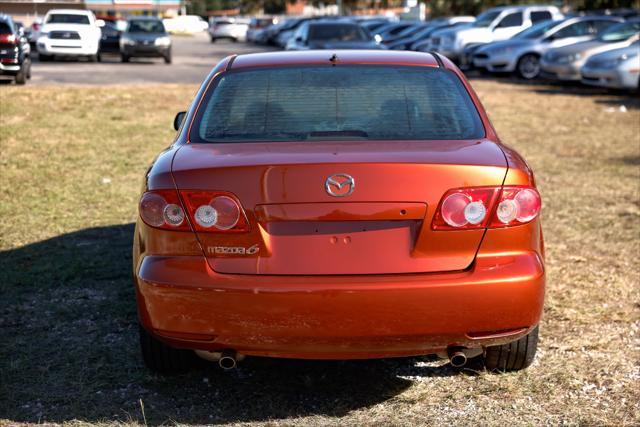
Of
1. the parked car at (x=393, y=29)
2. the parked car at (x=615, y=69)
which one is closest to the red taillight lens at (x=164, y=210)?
the parked car at (x=615, y=69)

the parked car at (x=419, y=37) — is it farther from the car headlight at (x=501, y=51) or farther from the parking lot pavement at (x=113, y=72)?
the car headlight at (x=501, y=51)

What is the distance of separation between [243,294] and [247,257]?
6.1 inches

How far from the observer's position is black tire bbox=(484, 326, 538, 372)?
178 inches

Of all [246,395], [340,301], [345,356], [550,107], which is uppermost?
[340,301]

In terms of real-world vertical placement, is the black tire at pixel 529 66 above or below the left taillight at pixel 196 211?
below

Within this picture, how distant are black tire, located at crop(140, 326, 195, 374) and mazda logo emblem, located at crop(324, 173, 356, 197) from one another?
119cm

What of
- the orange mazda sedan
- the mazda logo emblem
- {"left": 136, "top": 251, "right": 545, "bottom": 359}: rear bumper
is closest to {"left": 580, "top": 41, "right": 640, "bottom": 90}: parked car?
the orange mazda sedan

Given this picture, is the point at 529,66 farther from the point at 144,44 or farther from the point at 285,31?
the point at 285,31

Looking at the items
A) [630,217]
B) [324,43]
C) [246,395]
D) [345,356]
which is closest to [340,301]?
[345,356]

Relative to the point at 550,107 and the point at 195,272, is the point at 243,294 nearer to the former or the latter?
the point at 195,272

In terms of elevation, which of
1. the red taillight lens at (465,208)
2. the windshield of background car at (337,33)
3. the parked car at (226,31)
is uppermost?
the red taillight lens at (465,208)

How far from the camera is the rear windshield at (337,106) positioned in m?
4.50

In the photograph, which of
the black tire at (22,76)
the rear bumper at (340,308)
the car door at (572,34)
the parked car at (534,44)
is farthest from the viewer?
the parked car at (534,44)

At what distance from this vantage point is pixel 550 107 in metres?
18.0
